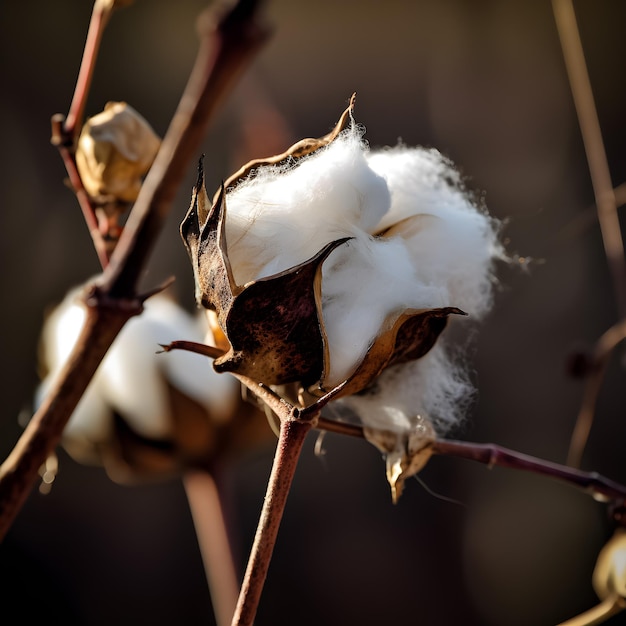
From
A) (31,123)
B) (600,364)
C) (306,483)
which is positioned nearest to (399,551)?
(306,483)

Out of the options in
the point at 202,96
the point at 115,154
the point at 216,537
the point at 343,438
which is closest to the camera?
the point at 202,96

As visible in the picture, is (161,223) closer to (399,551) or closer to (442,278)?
(442,278)

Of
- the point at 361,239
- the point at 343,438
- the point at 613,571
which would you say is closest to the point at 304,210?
the point at 361,239

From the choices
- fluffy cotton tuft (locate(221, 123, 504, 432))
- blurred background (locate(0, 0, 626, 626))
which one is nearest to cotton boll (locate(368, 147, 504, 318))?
fluffy cotton tuft (locate(221, 123, 504, 432))

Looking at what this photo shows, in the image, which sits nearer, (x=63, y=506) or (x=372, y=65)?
(x=63, y=506)

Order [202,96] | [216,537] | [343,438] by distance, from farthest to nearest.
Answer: [343,438] → [216,537] → [202,96]

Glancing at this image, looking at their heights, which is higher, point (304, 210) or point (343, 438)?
point (304, 210)

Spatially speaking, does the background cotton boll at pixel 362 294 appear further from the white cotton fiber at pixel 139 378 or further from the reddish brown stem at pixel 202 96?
the white cotton fiber at pixel 139 378

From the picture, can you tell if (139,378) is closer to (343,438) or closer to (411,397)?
(411,397)
